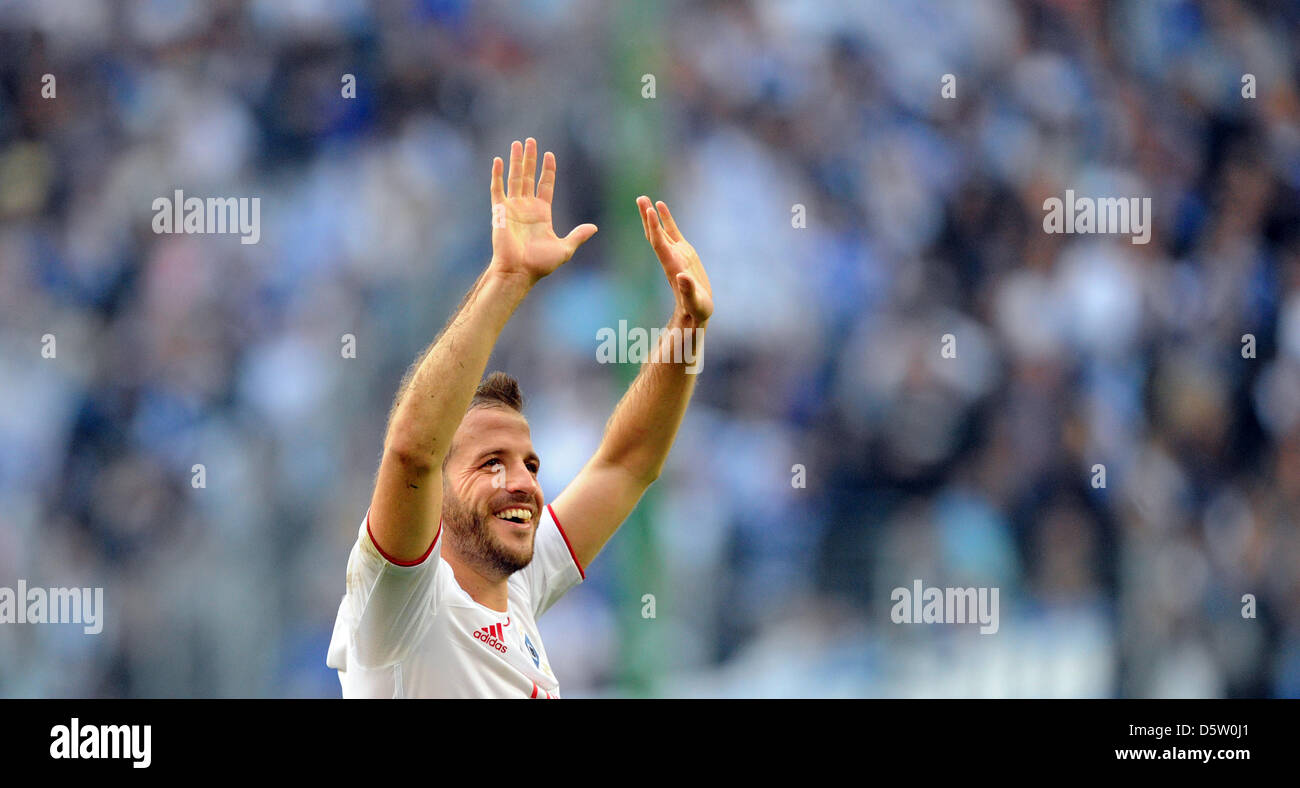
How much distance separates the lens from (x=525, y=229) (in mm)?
3410

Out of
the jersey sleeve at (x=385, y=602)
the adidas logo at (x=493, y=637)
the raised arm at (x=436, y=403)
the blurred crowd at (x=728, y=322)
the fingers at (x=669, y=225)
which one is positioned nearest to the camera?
the raised arm at (x=436, y=403)

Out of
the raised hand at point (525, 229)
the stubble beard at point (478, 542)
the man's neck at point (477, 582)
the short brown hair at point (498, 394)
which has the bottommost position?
the man's neck at point (477, 582)

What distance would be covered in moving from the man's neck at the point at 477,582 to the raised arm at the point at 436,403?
1.49 ft

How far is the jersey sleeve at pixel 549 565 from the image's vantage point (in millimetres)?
4105

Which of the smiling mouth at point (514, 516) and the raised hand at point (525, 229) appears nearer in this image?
the raised hand at point (525, 229)

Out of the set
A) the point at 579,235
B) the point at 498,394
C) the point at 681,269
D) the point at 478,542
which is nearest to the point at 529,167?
the point at 579,235

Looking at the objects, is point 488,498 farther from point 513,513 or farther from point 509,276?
point 509,276

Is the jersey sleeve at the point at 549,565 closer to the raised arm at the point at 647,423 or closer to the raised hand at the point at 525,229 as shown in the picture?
the raised arm at the point at 647,423

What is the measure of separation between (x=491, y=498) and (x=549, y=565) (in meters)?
0.52

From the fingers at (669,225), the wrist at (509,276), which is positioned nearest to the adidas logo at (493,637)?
the wrist at (509,276)

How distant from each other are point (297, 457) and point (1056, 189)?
368 centimetres

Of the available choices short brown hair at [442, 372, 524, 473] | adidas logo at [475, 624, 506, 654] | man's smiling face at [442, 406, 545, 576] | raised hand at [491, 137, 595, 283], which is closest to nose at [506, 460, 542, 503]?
man's smiling face at [442, 406, 545, 576]

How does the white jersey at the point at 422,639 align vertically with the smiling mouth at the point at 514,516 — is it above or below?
below

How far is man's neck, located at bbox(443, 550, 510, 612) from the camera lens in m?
3.67
